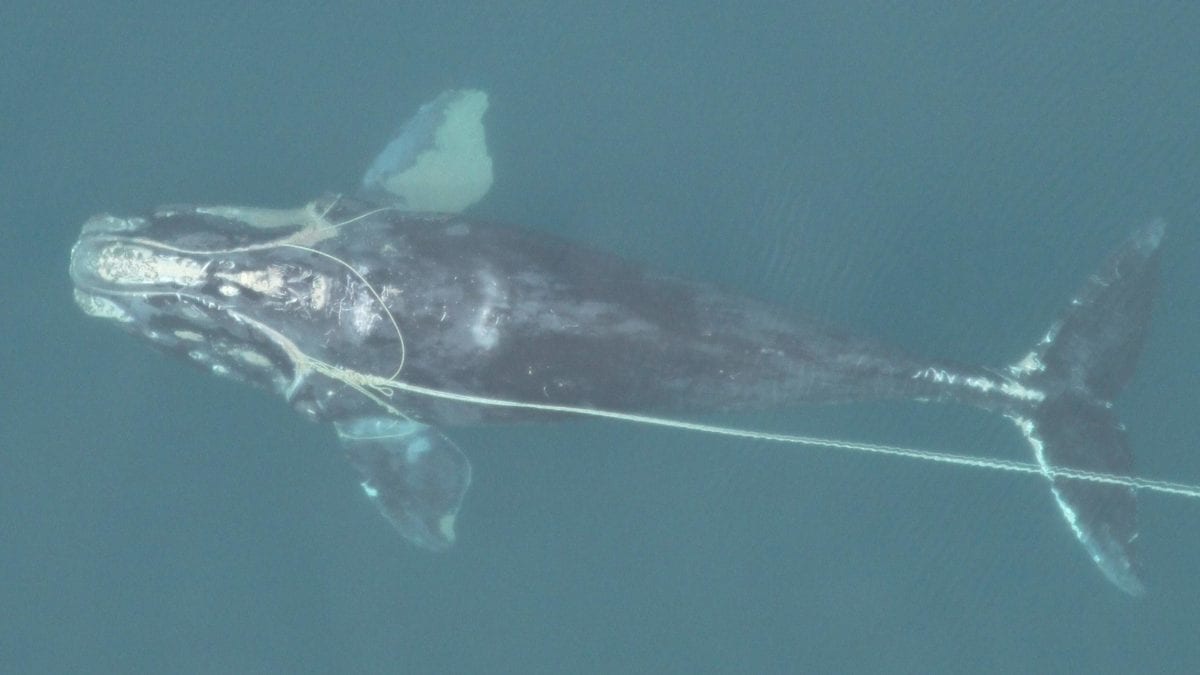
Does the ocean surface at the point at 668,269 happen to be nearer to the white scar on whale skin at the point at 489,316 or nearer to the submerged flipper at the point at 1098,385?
the submerged flipper at the point at 1098,385

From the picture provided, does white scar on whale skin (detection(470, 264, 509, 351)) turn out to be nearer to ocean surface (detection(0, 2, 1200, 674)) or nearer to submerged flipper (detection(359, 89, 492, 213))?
ocean surface (detection(0, 2, 1200, 674))

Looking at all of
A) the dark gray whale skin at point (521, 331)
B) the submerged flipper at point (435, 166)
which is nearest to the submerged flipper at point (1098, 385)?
the dark gray whale skin at point (521, 331)

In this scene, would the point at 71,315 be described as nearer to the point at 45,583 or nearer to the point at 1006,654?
the point at 45,583

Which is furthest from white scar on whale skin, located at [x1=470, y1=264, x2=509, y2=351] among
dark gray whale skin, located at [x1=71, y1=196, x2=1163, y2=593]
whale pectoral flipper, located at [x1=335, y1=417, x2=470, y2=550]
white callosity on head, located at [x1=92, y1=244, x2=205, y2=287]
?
white callosity on head, located at [x1=92, y1=244, x2=205, y2=287]

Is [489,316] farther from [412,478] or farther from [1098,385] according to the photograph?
[1098,385]

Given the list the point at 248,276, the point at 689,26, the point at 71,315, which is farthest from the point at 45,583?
the point at 689,26
